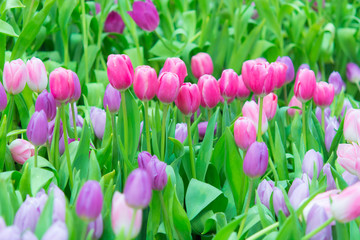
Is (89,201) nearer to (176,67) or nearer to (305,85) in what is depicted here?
(176,67)

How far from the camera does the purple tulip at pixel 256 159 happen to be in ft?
2.57

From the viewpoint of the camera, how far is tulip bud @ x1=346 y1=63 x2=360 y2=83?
181 cm

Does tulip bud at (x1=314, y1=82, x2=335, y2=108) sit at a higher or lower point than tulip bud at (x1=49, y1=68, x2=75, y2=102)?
lower

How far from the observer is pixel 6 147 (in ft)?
3.31

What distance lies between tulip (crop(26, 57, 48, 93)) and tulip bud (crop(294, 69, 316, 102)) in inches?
19.7

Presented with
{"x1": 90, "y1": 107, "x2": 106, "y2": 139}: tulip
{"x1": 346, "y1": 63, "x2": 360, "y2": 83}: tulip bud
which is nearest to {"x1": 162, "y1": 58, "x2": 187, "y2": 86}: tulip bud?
{"x1": 90, "y1": 107, "x2": 106, "y2": 139}: tulip

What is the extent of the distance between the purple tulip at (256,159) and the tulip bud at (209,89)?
0.26 meters

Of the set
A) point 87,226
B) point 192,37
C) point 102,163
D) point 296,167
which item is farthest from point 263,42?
point 87,226

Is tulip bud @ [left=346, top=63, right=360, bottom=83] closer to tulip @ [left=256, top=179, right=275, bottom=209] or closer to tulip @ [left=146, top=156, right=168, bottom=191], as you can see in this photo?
tulip @ [left=256, top=179, right=275, bottom=209]

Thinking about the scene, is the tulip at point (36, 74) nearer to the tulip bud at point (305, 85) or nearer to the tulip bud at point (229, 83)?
the tulip bud at point (229, 83)

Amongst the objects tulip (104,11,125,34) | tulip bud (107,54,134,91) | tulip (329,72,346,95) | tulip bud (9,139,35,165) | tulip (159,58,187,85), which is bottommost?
tulip (329,72,346,95)

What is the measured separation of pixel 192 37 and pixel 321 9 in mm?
669

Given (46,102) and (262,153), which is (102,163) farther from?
(262,153)

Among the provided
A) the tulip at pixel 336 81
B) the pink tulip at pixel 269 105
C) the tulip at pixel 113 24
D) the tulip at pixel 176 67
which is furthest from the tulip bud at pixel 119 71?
the tulip at pixel 113 24
